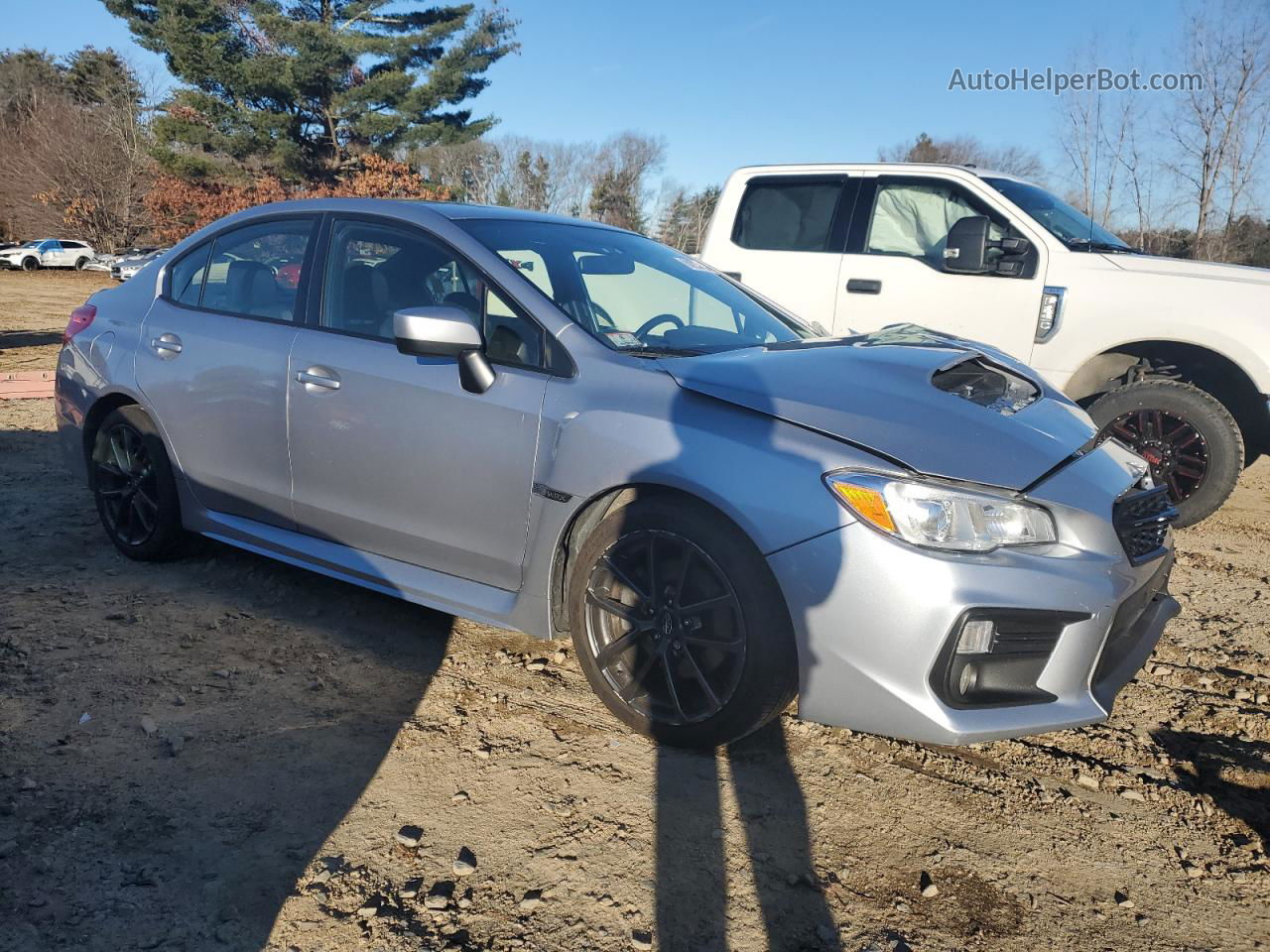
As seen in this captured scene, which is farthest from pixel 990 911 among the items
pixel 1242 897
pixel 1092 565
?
pixel 1092 565

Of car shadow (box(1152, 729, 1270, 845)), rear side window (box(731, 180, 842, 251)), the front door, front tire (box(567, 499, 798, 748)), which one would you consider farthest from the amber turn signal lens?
rear side window (box(731, 180, 842, 251))

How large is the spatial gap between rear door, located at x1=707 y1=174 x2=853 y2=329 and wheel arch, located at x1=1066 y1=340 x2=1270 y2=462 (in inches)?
63.9

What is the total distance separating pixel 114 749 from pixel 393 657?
3.14 ft

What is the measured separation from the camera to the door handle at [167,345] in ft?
12.8

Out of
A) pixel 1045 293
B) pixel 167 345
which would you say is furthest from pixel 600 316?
pixel 1045 293

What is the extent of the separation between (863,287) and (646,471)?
388 cm

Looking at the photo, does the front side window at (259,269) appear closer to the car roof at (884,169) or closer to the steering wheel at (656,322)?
the steering wheel at (656,322)

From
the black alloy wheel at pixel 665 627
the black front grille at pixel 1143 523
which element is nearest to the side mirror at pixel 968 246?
the black front grille at pixel 1143 523

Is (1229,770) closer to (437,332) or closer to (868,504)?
(868,504)

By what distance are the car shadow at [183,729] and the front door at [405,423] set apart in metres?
0.47

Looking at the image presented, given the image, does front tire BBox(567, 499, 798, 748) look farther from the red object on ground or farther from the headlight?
the red object on ground

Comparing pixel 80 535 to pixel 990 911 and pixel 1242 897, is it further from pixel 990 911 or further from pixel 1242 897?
pixel 1242 897

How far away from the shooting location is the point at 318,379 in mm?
3387

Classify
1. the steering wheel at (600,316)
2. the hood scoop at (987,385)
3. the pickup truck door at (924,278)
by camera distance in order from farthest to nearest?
the pickup truck door at (924,278) → the steering wheel at (600,316) → the hood scoop at (987,385)
